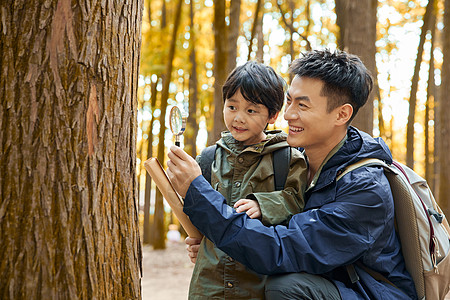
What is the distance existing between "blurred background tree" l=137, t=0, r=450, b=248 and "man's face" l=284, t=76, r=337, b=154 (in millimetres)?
364

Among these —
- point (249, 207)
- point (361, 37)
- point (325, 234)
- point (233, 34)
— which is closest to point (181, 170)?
point (249, 207)

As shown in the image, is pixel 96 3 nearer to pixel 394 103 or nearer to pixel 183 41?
pixel 183 41

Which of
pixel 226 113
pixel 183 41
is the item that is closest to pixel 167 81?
pixel 183 41

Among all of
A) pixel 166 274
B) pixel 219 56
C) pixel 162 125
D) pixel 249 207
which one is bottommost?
pixel 166 274

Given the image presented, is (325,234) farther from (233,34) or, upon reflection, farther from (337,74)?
(233,34)

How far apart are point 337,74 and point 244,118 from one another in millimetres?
615

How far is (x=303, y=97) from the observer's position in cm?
274

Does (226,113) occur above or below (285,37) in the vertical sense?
below

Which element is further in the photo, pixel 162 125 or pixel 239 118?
pixel 162 125

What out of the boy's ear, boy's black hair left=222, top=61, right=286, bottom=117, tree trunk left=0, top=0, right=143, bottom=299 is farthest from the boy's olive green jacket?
tree trunk left=0, top=0, right=143, bottom=299

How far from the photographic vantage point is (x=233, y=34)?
26.0ft

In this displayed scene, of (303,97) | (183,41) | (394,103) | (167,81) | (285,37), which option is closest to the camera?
(303,97)

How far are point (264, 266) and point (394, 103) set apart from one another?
2009cm

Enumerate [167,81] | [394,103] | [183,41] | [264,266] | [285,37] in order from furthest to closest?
[394,103]
[285,37]
[183,41]
[167,81]
[264,266]
